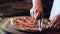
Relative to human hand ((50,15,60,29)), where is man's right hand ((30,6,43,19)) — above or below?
above

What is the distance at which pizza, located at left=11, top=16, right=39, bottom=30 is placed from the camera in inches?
32.2

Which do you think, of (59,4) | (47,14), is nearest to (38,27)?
(59,4)

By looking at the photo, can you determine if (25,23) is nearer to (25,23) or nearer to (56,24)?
(25,23)

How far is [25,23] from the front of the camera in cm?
88

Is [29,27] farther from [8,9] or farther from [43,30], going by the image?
[8,9]

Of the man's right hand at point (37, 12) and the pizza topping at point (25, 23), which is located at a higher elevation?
the man's right hand at point (37, 12)

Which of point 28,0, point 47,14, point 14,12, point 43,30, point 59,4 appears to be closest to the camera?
point 43,30

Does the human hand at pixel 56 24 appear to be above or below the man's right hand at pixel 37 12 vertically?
below

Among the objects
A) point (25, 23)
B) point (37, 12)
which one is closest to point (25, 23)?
point (25, 23)

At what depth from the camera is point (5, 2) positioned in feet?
5.69

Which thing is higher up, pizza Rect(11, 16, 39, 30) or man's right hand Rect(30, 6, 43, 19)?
man's right hand Rect(30, 6, 43, 19)

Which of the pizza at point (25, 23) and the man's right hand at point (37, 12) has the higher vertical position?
the man's right hand at point (37, 12)

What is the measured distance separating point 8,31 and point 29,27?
12 centimetres

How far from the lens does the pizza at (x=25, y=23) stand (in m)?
0.82
